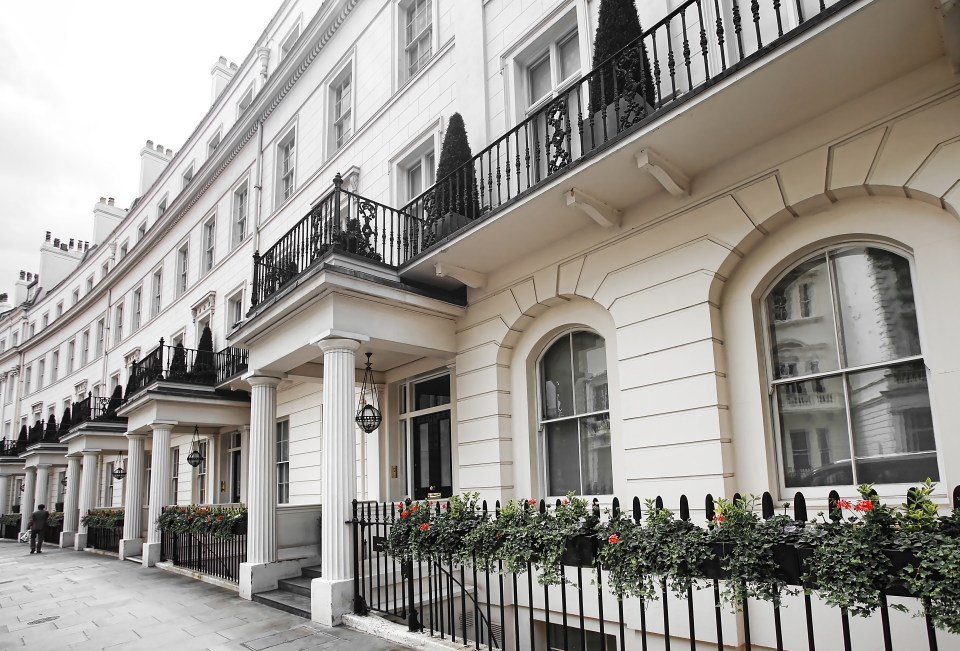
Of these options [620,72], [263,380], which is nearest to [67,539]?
[263,380]

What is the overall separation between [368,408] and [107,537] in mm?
13578

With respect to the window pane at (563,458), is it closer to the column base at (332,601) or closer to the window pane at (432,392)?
the window pane at (432,392)

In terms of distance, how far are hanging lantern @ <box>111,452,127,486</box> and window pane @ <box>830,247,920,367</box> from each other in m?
22.1

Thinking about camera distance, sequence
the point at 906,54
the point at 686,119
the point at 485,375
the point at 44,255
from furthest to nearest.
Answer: the point at 44,255, the point at 485,375, the point at 686,119, the point at 906,54

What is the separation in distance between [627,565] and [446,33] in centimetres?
901

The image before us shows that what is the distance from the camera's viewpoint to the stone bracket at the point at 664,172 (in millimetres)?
5629

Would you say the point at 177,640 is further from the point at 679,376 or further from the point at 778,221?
the point at 778,221

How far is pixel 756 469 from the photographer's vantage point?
538 cm

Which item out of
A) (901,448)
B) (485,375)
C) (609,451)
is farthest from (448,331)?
(901,448)

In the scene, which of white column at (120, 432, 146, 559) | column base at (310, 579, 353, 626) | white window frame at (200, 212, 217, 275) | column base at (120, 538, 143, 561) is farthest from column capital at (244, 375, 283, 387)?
column base at (120, 538, 143, 561)

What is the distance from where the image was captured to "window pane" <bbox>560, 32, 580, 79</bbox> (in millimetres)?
8086

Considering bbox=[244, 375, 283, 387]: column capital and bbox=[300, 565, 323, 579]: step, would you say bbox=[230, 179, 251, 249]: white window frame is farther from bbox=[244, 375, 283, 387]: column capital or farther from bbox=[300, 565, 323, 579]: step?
bbox=[300, 565, 323, 579]: step

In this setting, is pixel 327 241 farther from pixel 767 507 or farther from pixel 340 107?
pixel 767 507

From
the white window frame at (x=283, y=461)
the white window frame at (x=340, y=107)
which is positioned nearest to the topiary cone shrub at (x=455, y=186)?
the white window frame at (x=340, y=107)
